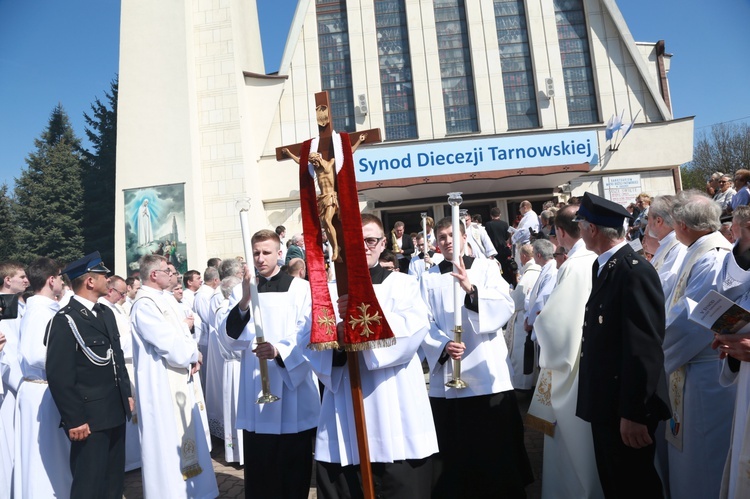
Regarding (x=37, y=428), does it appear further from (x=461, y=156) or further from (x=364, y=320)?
(x=461, y=156)

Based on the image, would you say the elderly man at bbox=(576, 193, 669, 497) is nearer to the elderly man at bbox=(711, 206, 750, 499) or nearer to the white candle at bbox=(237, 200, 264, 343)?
the elderly man at bbox=(711, 206, 750, 499)

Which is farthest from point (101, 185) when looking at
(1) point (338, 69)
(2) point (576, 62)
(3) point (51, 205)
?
(2) point (576, 62)

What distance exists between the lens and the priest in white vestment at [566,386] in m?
4.13

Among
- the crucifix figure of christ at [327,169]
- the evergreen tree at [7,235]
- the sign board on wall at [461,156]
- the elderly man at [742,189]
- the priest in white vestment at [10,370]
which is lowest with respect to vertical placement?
the priest in white vestment at [10,370]

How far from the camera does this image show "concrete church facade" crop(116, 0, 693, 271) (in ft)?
59.2

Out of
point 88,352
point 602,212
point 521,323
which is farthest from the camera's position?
point 521,323

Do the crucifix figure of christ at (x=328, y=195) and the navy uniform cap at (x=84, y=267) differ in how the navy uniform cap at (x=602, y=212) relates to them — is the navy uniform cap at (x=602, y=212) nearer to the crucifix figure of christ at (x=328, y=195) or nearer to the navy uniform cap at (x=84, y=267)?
the crucifix figure of christ at (x=328, y=195)

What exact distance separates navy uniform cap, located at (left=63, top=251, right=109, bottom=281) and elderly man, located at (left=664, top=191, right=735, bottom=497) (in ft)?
14.9

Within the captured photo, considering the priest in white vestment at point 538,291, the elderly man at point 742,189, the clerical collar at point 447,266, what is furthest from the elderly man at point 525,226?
the clerical collar at point 447,266

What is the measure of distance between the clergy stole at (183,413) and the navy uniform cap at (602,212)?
3693mm

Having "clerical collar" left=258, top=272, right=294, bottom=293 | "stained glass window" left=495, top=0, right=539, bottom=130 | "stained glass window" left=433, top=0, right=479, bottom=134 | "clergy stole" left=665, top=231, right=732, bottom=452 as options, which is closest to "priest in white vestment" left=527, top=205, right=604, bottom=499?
"clergy stole" left=665, top=231, right=732, bottom=452

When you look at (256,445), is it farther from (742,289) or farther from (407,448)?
(742,289)

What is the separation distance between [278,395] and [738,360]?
2985 mm

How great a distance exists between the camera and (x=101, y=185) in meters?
34.1
